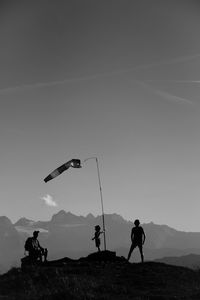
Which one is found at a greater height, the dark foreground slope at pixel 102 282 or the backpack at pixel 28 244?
the backpack at pixel 28 244

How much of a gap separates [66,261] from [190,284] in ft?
33.3

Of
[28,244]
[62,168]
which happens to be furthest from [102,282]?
[62,168]

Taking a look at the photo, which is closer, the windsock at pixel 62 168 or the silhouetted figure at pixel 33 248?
the silhouetted figure at pixel 33 248

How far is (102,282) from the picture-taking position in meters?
21.2

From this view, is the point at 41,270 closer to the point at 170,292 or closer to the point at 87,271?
the point at 87,271

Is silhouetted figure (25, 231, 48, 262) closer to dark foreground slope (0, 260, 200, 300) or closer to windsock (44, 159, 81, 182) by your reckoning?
dark foreground slope (0, 260, 200, 300)

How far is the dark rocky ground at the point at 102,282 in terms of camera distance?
18.2 m

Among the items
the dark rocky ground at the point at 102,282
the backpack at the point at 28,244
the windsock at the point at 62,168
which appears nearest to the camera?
the dark rocky ground at the point at 102,282

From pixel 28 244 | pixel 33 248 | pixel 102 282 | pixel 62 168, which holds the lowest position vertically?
pixel 102 282

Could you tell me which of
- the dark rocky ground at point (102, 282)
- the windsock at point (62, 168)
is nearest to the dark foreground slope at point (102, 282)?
the dark rocky ground at point (102, 282)

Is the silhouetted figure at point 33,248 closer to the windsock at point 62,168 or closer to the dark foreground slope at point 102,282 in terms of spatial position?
the dark foreground slope at point 102,282

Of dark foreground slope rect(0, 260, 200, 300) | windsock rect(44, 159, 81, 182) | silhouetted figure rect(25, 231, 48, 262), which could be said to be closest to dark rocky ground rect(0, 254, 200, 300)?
dark foreground slope rect(0, 260, 200, 300)

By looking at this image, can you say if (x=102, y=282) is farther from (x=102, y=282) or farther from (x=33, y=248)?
(x=33, y=248)

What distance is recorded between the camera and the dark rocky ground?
59.8ft
